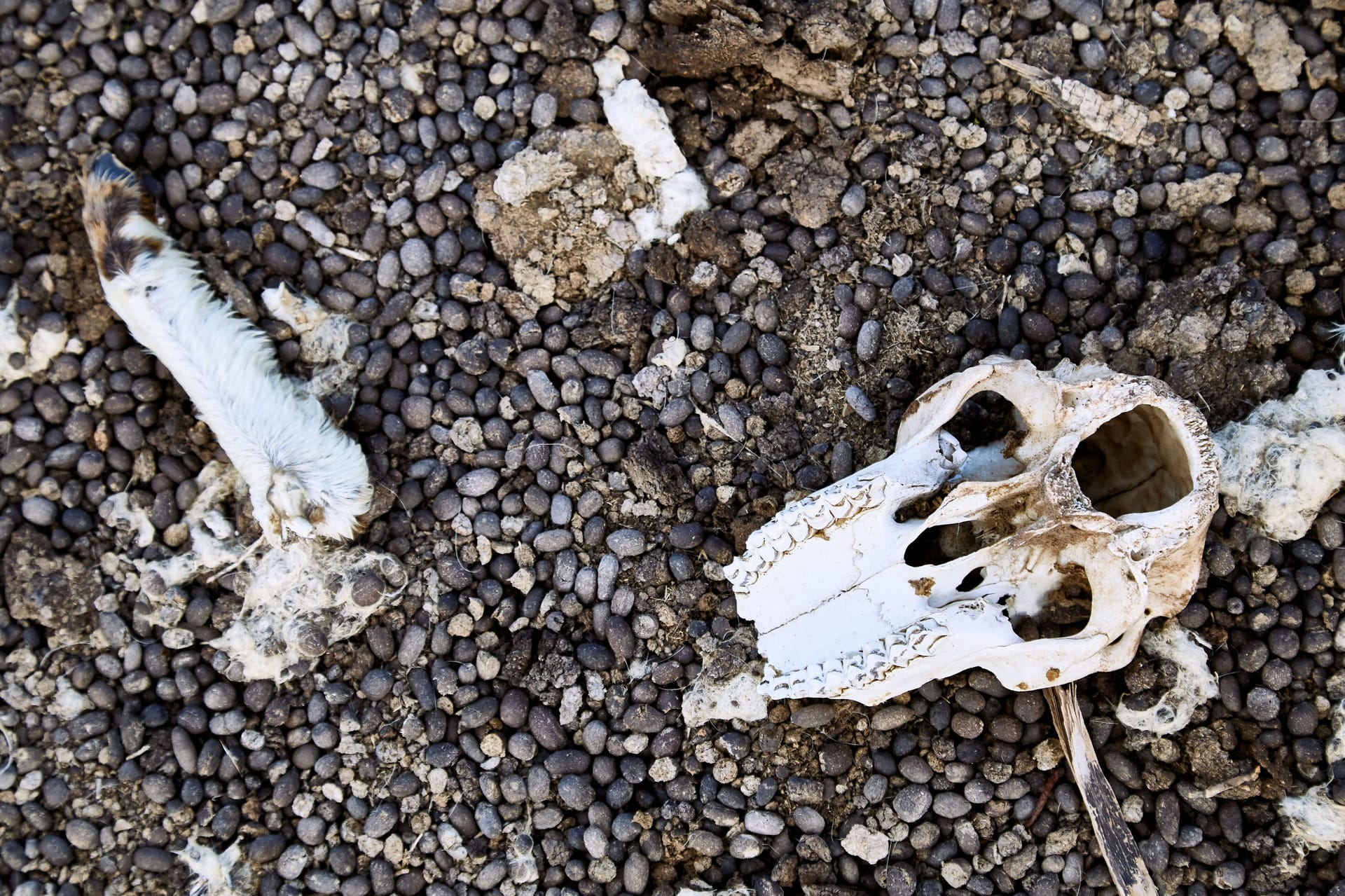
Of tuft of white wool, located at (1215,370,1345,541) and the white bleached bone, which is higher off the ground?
tuft of white wool, located at (1215,370,1345,541)

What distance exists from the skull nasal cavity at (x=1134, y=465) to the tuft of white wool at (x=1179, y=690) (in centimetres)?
35

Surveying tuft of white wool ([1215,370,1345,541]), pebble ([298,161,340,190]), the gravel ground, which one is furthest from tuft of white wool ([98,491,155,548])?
tuft of white wool ([1215,370,1345,541])

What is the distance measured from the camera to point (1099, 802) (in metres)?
2.55

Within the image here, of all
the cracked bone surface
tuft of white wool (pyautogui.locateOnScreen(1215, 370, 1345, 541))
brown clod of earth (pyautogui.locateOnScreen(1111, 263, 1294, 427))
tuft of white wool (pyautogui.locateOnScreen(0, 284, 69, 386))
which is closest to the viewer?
the cracked bone surface

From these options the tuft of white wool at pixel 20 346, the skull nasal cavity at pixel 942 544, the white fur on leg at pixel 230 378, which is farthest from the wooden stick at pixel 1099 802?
the tuft of white wool at pixel 20 346

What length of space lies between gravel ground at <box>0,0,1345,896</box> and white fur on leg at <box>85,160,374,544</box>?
0.41 feet

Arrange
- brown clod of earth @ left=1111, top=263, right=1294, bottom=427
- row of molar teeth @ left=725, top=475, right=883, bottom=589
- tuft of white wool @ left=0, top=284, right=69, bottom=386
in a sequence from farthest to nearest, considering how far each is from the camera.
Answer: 1. tuft of white wool @ left=0, top=284, right=69, bottom=386
2. brown clod of earth @ left=1111, top=263, right=1294, bottom=427
3. row of molar teeth @ left=725, top=475, right=883, bottom=589

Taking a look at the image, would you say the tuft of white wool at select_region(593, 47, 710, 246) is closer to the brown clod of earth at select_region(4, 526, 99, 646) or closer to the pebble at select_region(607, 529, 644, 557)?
the pebble at select_region(607, 529, 644, 557)

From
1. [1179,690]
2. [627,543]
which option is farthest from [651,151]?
[1179,690]

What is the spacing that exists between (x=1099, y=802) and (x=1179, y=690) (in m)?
0.36

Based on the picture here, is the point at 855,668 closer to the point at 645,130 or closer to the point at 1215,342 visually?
the point at 1215,342

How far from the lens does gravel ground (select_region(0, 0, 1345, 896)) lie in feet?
8.77

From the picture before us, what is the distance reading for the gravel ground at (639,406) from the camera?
2.67 m

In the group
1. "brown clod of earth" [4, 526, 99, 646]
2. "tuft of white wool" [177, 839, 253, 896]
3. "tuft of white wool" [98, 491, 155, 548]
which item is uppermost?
"tuft of white wool" [98, 491, 155, 548]
